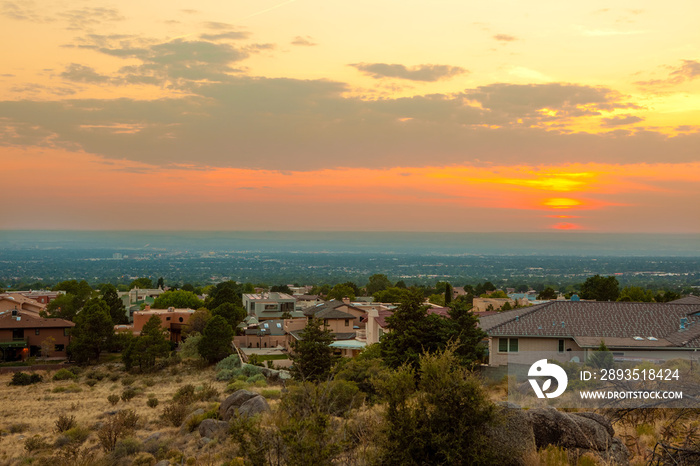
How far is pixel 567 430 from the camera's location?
10.4 metres

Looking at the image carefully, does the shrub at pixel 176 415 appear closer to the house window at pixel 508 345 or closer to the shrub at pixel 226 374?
the shrub at pixel 226 374

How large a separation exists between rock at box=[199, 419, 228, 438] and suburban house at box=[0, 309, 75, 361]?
34.6m

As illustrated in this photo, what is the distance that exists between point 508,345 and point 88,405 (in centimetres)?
2208

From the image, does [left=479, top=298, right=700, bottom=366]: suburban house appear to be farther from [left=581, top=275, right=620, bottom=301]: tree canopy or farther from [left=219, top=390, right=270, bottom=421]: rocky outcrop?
[left=581, top=275, right=620, bottom=301]: tree canopy

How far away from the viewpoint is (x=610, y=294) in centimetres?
5931

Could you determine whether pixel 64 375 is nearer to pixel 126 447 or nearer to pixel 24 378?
pixel 24 378

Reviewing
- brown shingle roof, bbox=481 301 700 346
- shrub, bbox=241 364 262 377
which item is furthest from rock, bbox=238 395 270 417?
shrub, bbox=241 364 262 377

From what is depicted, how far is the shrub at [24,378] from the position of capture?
3772 cm

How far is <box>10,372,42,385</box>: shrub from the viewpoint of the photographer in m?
37.7

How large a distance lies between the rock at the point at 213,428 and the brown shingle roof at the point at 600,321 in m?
15.0

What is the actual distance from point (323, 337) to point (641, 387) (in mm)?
22196

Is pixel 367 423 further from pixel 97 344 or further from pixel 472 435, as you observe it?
pixel 97 344

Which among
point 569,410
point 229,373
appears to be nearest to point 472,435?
point 569,410

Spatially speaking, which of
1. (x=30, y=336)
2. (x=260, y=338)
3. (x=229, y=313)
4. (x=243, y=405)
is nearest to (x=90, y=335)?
(x=30, y=336)
